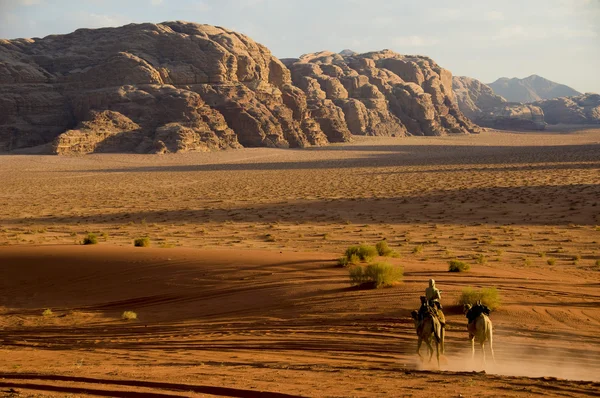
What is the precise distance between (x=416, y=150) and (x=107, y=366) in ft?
292

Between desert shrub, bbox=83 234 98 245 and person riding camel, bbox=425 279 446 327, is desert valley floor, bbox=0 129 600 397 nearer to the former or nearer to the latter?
person riding camel, bbox=425 279 446 327

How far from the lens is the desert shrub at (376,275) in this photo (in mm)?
13633

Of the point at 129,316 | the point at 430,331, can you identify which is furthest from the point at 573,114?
the point at 430,331

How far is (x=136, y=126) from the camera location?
8206 cm

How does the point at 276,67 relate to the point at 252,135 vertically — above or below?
above

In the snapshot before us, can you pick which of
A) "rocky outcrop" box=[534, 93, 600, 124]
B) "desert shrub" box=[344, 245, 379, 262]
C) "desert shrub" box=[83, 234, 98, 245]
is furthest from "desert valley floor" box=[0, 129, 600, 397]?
"rocky outcrop" box=[534, 93, 600, 124]

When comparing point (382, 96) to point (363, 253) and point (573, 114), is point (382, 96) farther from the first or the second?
point (363, 253)

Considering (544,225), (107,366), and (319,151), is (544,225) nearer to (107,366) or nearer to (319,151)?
(107,366)

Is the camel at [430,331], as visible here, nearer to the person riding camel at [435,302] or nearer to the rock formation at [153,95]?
the person riding camel at [435,302]

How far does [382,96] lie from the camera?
5197 inches

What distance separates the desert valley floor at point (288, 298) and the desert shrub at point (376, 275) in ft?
0.92

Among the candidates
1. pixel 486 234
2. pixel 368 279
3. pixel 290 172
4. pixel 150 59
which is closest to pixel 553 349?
pixel 368 279

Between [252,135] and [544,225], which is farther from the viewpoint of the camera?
[252,135]

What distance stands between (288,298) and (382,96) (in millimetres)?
121353
